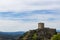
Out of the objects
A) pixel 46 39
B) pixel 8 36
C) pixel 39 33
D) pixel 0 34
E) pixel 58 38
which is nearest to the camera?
pixel 58 38

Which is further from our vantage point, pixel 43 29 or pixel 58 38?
pixel 43 29

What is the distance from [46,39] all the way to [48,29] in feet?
21.8

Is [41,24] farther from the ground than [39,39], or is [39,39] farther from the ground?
[41,24]

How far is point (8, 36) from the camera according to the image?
88062mm

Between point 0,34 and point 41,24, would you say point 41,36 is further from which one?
point 0,34

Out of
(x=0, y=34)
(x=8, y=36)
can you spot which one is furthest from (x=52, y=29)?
(x=0, y=34)

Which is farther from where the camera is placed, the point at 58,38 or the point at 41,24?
the point at 41,24

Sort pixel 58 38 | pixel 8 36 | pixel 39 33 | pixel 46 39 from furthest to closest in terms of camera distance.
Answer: pixel 8 36 → pixel 39 33 → pixel 46 39 → pixel 58 38

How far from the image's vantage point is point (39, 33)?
244 ft

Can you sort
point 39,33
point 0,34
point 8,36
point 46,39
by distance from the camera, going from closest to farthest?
point 46,39 → point 39,33 → point 8,36 → point 0,34

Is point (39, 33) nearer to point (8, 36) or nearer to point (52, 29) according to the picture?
point (52, 29)

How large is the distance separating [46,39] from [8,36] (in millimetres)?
22531

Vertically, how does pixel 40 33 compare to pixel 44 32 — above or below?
below

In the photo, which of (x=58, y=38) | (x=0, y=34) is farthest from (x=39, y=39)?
(x=0, y=34)
